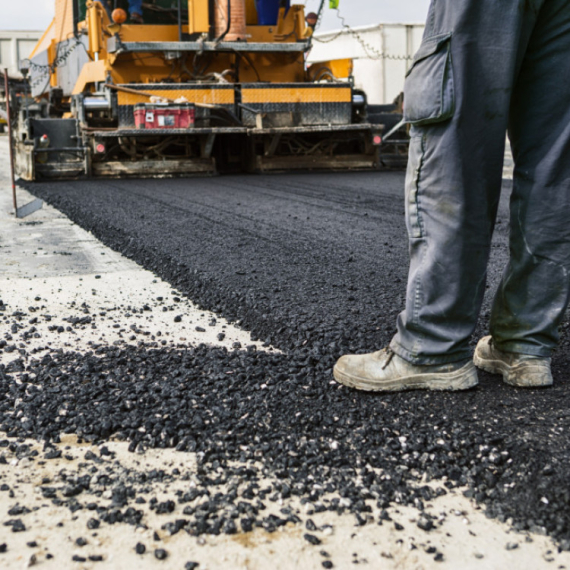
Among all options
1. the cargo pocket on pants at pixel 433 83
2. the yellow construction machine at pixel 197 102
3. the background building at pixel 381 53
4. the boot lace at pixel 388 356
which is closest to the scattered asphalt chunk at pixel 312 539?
the boot lace at pixel 388 356

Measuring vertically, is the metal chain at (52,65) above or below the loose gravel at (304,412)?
above

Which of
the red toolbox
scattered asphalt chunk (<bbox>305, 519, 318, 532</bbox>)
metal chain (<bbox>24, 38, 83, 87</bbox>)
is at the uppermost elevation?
metal chain (<bbox>24, 38, 83, 87</bbox>)

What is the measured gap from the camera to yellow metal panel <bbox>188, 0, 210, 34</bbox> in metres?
10.4

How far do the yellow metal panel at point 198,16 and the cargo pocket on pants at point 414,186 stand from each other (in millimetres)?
8837

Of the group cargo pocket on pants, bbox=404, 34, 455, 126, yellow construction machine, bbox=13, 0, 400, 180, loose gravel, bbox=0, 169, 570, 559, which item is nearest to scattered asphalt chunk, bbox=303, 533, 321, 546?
loose gravel, bbox=0, 169, 570, 559

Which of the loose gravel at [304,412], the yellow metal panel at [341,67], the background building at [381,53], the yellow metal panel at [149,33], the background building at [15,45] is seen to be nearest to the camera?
the loose gravel at [304,412]

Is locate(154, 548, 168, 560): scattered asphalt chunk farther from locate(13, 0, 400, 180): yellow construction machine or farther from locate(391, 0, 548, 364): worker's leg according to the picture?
locate(13, 0, 400, 180): yellow construction machine

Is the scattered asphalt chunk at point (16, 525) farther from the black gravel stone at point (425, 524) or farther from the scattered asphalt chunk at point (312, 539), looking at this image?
the black gravel stone at point (425, 524)

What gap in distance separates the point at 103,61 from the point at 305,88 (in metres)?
2.87

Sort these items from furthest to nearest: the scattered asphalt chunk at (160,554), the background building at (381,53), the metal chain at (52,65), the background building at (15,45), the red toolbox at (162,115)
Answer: the background building at (381,53) < the background building at (15,45) < the metal chain at (52,65) < the red toolbox at (162,115) < the scattered asphalt chunk at (160,554)

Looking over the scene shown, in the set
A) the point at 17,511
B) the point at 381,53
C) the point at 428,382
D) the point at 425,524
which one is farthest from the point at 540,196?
the point at 381,53

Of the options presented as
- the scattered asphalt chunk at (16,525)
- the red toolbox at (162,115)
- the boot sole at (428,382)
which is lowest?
the scattered asphalt chunk at (16,525)

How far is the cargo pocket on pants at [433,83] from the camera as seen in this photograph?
2.09 m

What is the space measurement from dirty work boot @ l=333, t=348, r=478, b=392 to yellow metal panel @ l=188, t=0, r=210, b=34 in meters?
8.96
